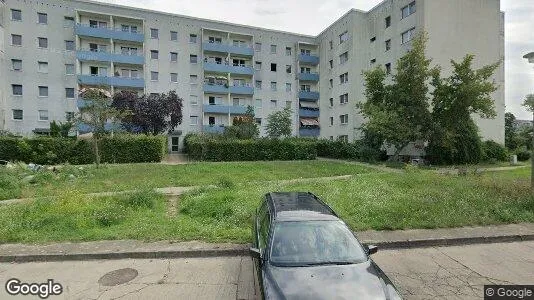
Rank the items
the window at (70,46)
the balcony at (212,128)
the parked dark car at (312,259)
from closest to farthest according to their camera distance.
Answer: the parked dark car at (312,259) < the window at (70,46) < the balcony at (212,128)

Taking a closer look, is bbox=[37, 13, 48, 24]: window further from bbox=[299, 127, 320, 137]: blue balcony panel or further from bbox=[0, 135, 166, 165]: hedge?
bbox=[299, 127, 320, 137]: blue balcony panel

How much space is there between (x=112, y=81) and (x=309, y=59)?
2635 centimetres

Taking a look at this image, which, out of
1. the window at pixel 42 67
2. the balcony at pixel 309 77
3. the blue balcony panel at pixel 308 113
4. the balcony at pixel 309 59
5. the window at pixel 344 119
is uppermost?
the balcony at pixel 309 59

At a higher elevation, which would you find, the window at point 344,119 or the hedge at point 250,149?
the window at point 344,119

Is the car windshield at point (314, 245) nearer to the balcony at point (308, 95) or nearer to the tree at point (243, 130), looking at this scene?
the tree at point (243, 130)

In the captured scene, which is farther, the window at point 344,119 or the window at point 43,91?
the window at point 344,119

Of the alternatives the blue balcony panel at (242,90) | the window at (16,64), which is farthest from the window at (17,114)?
the blue balcony panel at (242,90)

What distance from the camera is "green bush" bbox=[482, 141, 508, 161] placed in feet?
81.1

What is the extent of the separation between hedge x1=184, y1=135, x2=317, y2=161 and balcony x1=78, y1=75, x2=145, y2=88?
48.9ft

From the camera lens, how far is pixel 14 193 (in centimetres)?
1048

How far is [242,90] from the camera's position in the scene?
39.6 m

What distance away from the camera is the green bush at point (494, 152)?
24.7 metres

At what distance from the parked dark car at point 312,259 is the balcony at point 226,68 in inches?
1427

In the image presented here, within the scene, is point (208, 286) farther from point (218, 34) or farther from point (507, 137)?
point (507, 137)
